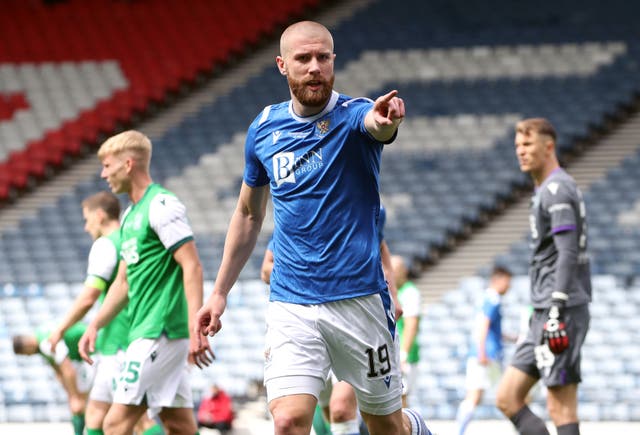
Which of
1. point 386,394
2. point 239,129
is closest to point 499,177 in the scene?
point 239,129

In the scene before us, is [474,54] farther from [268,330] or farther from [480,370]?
[268,330]

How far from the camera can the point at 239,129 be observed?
20047mm

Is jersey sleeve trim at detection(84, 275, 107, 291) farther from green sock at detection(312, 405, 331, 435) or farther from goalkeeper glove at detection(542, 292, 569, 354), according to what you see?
goalkeeper glove at detection(542, 292, 569, 354)

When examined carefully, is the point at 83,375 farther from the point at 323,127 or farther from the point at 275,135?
the point at 323,127

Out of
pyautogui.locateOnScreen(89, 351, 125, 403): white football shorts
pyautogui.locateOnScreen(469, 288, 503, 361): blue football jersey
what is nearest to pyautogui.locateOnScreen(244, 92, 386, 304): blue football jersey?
pyautogui.locateOnScreen(89, 351, 125, 403): white football shorts

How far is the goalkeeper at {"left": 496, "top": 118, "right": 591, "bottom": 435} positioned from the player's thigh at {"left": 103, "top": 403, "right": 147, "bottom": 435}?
6.97 ft

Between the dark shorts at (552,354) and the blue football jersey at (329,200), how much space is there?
6.18 feet

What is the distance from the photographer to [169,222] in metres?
5.87

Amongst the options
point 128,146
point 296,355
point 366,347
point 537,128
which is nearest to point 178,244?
point 128,146

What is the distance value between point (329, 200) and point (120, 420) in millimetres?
2081

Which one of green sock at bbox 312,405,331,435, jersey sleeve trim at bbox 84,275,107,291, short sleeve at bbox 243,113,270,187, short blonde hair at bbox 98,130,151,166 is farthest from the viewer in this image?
green sock at bbox 312,405,331,435

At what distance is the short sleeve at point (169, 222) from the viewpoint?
230 inches

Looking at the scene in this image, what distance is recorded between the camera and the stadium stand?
13.2 metres

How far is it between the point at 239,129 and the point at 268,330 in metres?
15.6
